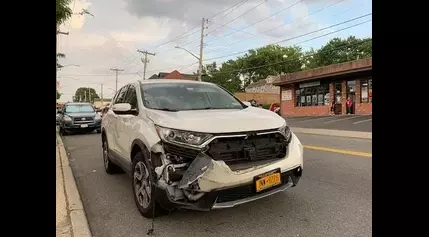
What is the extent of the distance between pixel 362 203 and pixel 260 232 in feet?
5.06

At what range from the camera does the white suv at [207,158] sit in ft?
10.9

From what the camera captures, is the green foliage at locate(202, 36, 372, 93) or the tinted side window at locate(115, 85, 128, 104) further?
the green foliage at locate(202, 36, 372, 93)

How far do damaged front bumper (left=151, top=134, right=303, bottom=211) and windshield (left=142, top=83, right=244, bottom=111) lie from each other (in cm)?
102

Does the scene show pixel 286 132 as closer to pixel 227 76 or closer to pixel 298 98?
pixel 298 98

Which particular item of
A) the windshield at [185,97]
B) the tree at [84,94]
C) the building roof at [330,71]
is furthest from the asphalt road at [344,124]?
the tree at [84,94]

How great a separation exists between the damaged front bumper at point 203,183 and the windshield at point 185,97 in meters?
1.02

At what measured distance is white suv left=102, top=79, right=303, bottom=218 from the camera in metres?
3.32

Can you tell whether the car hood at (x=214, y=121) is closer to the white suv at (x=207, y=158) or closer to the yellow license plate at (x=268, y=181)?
the white suv at (x=207, y=158)

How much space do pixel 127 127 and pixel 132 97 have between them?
580mm

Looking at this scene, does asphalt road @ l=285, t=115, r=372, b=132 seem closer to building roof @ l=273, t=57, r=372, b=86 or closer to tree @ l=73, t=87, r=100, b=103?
building roof @ l=273, t=57, r=372, b=86

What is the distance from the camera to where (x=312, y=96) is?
1168 inches

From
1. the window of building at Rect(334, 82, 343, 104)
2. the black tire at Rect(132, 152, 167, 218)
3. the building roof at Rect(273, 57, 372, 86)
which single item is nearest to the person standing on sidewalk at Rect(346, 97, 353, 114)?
the window of building at Rect(334, 82, 343, 104)
